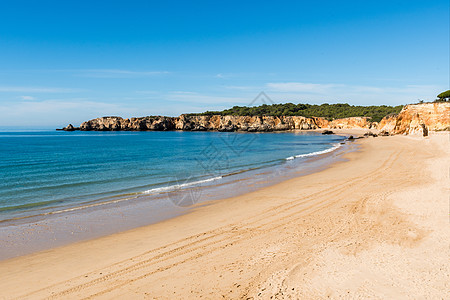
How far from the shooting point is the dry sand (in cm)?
505

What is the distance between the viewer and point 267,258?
6.31 meters

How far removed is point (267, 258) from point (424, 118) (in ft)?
198

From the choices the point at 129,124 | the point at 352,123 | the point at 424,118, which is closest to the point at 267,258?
the point at 424,118

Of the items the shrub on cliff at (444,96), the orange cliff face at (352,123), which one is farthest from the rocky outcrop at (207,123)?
the shrub on cliff at (444,96)

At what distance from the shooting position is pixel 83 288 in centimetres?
554

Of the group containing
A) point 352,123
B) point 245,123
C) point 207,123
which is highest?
point 207,123

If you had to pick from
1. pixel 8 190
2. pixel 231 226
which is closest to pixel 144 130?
pixel 8 190

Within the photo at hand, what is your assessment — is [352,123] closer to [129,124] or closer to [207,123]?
[207,123]

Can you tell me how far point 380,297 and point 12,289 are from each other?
7322 millimetres

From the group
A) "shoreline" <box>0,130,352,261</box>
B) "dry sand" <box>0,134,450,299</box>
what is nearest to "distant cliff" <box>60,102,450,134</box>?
"dry sand" <box>0,134,450,299</box>

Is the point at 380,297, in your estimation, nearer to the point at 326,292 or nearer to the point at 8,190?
the point at 326,292

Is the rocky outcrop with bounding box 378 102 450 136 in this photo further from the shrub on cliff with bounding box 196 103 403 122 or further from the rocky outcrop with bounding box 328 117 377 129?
the shrub on cliff with bounding box 196 103 403 122

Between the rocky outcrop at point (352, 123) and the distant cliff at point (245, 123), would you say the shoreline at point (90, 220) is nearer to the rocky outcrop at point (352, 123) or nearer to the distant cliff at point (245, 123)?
the distant cliff at point (245, 123)

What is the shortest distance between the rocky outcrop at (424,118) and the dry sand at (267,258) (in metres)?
49.2
